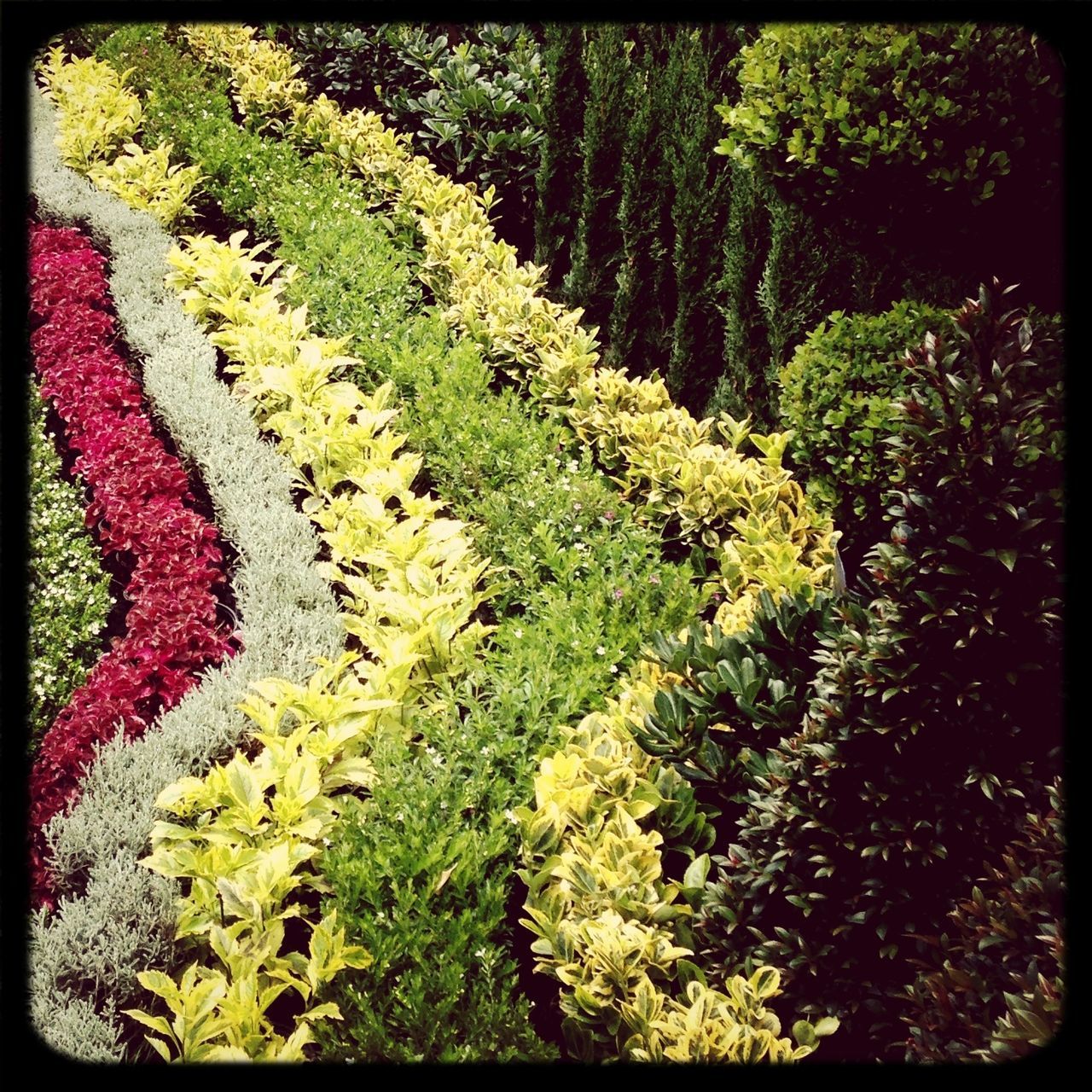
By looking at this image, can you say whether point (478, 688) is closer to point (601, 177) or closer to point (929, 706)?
point (929, 706)

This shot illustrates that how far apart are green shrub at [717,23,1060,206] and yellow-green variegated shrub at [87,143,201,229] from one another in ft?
14.3

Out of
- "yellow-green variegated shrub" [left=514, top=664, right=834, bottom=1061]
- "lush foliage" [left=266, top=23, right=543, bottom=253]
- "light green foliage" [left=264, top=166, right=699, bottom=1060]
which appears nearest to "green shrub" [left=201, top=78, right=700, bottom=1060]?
"light green foliage" [left=264, top=166, right=699, bottom=1060]

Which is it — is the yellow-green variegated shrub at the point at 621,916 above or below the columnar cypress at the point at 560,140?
below

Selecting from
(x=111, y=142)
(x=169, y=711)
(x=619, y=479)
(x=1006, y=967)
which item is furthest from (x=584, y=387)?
(x=111, y=142)

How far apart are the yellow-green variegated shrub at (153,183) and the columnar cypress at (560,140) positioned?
2606 millimetres

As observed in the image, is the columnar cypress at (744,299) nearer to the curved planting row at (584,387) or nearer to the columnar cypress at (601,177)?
the curved planting row at (584,387)

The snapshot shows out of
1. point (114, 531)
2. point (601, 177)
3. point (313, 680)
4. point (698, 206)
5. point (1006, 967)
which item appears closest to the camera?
point (1006, 967)

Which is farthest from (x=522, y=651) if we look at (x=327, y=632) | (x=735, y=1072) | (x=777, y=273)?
(x=777, y=273)

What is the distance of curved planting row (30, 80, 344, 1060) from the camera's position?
91.0 inches

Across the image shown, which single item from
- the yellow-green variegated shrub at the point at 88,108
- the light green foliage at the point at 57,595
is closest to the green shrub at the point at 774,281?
the light green foliage at the point at 57,595

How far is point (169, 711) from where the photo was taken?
10.4 feet

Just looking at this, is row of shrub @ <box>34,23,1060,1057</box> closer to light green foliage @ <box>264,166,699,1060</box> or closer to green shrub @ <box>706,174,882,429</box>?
light green foliage @ <box>264,166,699,1060</box>

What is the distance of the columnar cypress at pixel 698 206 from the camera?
4965 mm

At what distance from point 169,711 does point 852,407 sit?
298cm
